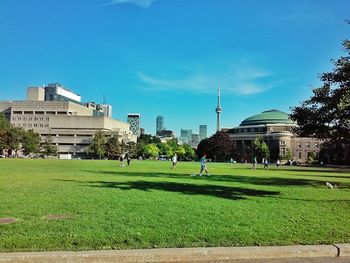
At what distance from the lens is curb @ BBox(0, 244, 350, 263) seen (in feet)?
24.9

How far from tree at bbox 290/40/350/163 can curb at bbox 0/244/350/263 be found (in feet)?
41.3

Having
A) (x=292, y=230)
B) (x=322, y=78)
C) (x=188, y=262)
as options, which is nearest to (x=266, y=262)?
(x=188, y=262)

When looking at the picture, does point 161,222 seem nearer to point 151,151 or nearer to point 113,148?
point 113,148

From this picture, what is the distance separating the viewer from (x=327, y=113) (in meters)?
23.2

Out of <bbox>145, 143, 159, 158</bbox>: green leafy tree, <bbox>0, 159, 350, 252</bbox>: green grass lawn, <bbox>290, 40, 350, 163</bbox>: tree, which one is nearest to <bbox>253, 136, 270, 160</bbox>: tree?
<bbox>145, 143, 159, 158</bbox>: green leafy tree

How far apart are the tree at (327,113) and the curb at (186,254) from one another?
12.6 m

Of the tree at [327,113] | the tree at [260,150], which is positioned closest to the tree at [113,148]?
the tree at [260,150]

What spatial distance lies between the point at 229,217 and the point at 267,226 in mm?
1347

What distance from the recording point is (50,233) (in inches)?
363

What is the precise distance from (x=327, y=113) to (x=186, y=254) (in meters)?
17.5

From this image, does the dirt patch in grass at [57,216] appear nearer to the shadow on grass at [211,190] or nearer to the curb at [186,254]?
the curb at [186,254]

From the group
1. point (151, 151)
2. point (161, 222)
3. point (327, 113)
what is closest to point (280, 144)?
point (151, 151)

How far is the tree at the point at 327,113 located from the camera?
20.8 metres

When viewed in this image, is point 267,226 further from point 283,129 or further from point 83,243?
point 283,129
